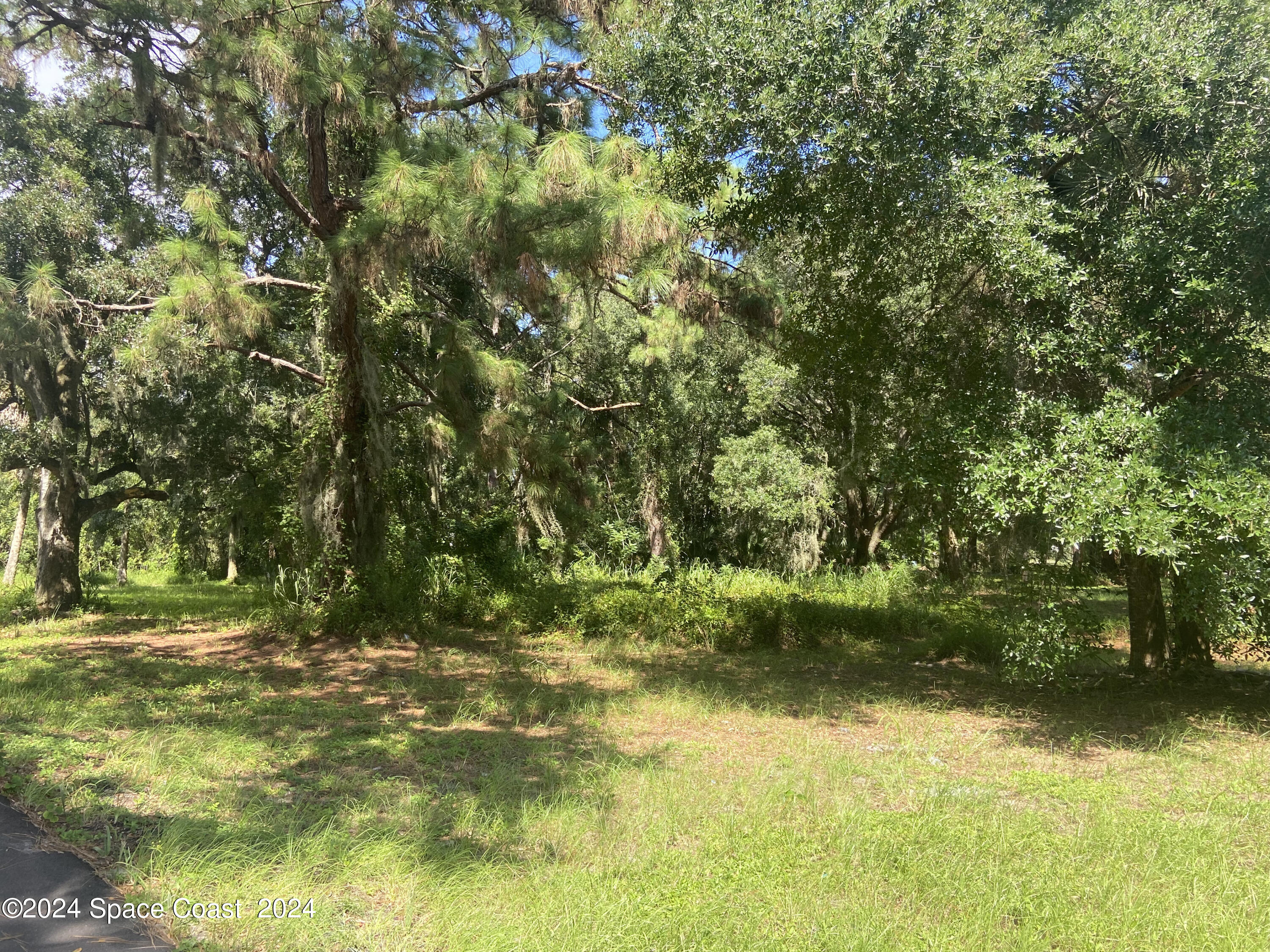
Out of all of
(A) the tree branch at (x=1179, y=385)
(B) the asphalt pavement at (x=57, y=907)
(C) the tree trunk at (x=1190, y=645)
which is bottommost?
(B) the asphalt pavement at (x=57, y=907)

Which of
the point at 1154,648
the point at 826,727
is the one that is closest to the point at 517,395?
the point at 826,727

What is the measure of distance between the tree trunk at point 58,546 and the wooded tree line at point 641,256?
62 millimetres

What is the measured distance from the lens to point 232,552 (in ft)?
70.2

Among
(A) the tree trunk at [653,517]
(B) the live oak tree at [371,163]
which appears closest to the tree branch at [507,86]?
(B) the live oak tree at [371,163]

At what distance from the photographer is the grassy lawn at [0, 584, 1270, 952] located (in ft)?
9.84

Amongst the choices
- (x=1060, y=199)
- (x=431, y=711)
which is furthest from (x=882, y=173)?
(x=431, y=711)

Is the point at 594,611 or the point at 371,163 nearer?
the point at 371,163

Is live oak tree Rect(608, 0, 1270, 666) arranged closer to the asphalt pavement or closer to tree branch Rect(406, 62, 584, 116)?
tree branch Rect(406, 62, 584, 116)

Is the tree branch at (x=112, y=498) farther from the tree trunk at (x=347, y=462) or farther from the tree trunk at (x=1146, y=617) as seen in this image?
the tree trunk at (x=1146, y=617)

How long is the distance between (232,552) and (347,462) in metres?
14.5

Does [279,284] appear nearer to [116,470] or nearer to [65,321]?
[65,321]

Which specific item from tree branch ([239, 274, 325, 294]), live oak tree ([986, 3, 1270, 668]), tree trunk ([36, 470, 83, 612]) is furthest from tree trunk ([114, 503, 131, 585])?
live oak tree ([986, 3, 1270, 668])

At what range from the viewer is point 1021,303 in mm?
6723

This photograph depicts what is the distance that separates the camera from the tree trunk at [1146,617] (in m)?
7.17
